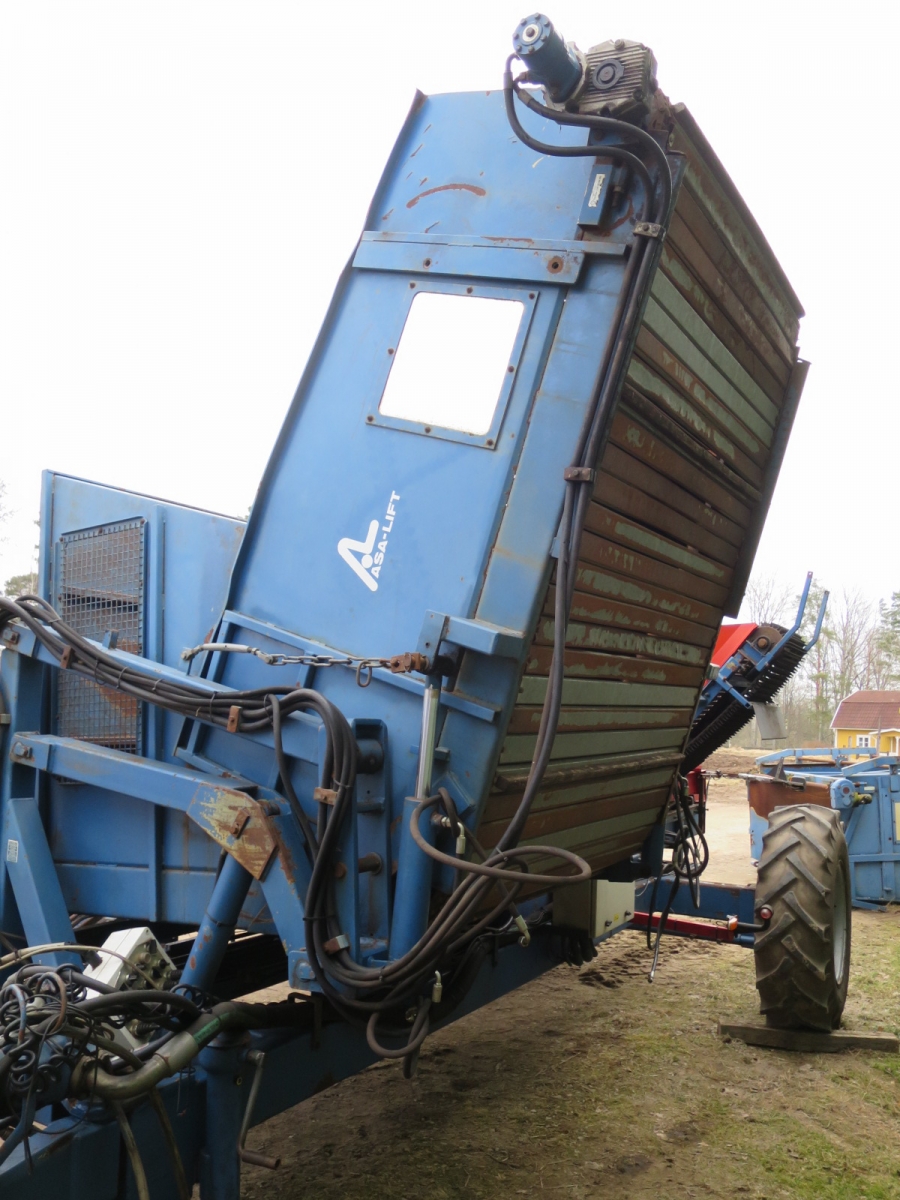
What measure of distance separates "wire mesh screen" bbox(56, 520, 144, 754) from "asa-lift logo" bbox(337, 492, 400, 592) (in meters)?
1.01

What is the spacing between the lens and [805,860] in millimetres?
4926

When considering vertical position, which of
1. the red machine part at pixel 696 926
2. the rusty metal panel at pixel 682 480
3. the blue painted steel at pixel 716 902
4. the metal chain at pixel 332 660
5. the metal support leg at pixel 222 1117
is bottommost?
the metal support leg at pixel 222 1117

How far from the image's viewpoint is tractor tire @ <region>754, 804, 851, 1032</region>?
473 centimetres

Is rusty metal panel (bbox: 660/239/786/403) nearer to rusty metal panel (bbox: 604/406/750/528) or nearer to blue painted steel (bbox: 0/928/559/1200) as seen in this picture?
rusty metal panel (bbox: 604/406/750/528)

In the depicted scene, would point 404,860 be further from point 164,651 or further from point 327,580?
point 164,651

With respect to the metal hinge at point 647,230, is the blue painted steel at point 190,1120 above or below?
below

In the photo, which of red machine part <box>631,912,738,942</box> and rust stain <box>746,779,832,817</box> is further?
rust stain <box>746,779,832,817</box>

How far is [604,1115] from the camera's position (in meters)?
4.22

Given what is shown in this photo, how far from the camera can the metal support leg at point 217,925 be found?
297 cm

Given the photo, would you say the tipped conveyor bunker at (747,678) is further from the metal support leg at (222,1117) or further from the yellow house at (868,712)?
the yellow house at (868,712)

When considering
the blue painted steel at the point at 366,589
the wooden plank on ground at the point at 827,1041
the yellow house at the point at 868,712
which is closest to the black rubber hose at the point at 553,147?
the blue painted steel at the point at 366,589

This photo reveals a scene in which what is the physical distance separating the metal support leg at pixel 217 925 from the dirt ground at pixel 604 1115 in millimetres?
1148

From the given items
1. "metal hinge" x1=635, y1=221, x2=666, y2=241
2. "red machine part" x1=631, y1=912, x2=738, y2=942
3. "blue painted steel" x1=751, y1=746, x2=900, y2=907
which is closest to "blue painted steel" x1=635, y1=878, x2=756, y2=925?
"red machine part" x1=631, y1=912, x2=738, y2=942

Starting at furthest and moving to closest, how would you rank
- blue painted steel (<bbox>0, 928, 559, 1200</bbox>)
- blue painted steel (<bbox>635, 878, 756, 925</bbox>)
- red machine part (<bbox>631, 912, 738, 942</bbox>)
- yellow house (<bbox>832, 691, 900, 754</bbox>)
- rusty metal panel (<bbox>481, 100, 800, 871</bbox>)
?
yellow house (<bbox>832, 691, 900, 754</bbox>) → blue painted steel (<bbox>635, 878, 756, 925</bbox>) → red machine part (<bbox>631, 912, 738, 942</bbox>) → rusty metal panel (<bbox>481, 100, 800, 871</bbox>) → blue painted steel (<bbox>0, 928, 559, 1200</bbox>)
